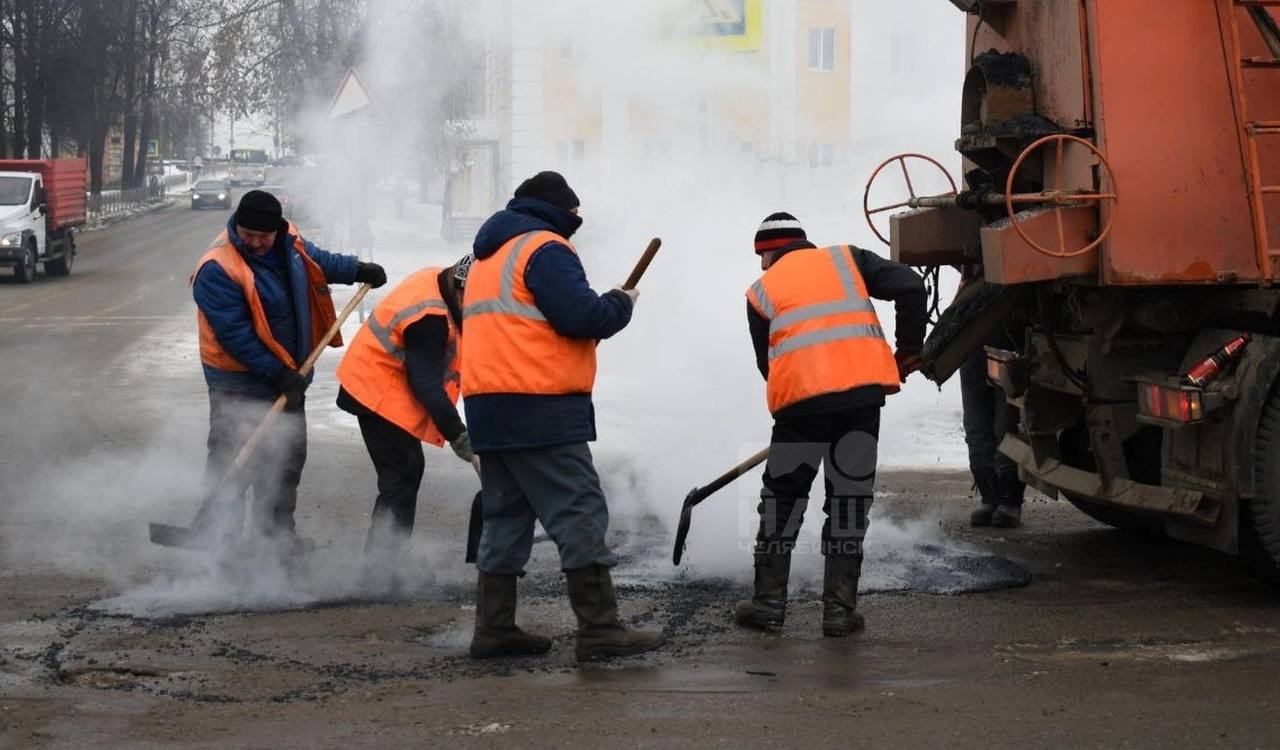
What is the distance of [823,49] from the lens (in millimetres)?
12883

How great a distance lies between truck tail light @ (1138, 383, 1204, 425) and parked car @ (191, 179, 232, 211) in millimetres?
56963

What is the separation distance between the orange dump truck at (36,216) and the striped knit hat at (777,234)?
829 inches

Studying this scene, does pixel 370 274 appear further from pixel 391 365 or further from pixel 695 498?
pixel 695 498

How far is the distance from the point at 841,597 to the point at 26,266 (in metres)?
22.1

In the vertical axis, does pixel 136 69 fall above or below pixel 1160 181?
above

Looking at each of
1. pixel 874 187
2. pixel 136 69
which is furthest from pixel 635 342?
pixel 136 69

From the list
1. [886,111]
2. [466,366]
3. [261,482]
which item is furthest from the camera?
[886,111]

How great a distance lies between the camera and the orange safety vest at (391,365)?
20.3 ft

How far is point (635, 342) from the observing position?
43.8 ft

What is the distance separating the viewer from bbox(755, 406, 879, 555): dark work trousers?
5.61 metres

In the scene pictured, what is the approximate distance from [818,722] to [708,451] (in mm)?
3111

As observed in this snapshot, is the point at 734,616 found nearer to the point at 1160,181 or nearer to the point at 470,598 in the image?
the point at 470,598

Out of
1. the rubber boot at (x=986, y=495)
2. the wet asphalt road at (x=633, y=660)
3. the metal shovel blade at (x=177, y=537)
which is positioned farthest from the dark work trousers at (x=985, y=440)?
the metal shovel blade at (x=177, y=537)

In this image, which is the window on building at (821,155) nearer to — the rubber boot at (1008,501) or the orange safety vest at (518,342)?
the rubber boot at (1008,501)
